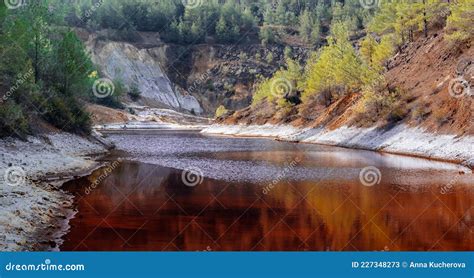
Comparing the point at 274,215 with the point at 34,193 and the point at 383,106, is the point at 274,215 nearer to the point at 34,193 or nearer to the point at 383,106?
the point at 34,193

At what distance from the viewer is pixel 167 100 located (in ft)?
608

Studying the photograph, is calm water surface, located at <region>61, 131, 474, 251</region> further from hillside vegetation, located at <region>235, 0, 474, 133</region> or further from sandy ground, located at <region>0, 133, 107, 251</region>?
hillside vegetation, located at <region>235, 0, 474, 133</region>

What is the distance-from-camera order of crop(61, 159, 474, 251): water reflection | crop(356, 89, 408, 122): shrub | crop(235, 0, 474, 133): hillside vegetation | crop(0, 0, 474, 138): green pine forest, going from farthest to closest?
crop(356, 89, 408, 122): shrub < crop(235, 0, 474, 133): hillside vegetation < crop(0, 0, 474, 138): green pine forest < crop(61, 159, 474, 251): water reflection

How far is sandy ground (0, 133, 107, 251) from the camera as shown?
15.6m

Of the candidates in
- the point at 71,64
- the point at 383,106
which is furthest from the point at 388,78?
the point at 71,64

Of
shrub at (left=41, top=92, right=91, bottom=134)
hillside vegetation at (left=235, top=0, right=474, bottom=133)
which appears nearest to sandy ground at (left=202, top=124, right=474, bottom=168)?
hillside vegetation at (left=235, top=0, right=474, bottom=133)

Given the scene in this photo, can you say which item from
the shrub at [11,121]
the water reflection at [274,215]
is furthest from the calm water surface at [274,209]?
the shrub at [11,121]

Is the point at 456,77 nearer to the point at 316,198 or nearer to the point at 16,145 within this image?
the point at 316,198

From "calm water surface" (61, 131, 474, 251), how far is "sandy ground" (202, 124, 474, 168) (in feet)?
11.6

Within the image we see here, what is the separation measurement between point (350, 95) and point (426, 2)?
18599 millimetres

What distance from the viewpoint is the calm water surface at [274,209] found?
52.2ft

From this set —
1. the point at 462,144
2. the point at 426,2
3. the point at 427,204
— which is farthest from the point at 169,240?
the point at 426,2

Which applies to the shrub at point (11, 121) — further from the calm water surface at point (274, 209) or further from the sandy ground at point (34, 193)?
the calm water surface at point (274, 209)

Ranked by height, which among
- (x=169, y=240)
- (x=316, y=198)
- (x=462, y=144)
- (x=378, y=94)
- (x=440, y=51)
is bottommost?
(x=169, y=240)
